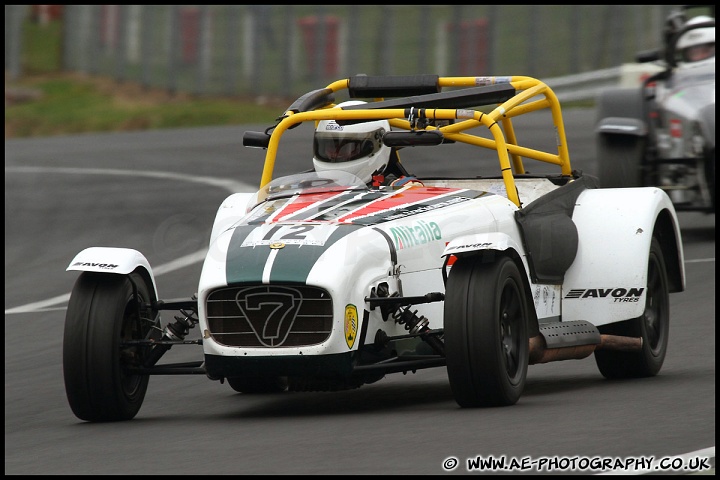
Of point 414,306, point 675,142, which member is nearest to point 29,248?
point 675,142

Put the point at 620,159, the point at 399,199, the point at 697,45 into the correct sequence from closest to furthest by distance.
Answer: the point at 399,199, the point at 620,159, the point at 697,45

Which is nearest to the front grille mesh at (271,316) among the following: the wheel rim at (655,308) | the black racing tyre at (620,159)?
the wheel rim at (655,308)

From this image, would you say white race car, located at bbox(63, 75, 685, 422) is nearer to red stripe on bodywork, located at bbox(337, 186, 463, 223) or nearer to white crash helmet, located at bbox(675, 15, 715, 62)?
red stripe on bodywork, located at bbox(337, 186, 463, 223)

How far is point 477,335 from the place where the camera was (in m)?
7.64

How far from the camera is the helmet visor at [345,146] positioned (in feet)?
30.5

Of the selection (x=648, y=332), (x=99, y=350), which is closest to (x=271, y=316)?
(x=99, y=350)

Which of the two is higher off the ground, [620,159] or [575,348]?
[620,159]

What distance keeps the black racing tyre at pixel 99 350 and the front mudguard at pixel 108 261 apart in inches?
3.3

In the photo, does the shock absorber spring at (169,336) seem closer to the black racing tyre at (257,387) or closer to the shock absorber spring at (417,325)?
the black racing tyre at (257,387)

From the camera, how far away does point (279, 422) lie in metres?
7.90

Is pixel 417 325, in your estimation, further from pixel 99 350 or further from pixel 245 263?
pixel 99 350

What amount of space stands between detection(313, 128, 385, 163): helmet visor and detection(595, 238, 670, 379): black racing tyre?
181 cm

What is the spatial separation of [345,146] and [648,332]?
2.22m

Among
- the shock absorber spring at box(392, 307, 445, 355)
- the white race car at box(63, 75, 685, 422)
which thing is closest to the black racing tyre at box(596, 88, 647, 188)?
the white race car at box(63, 75, 685, 422)
